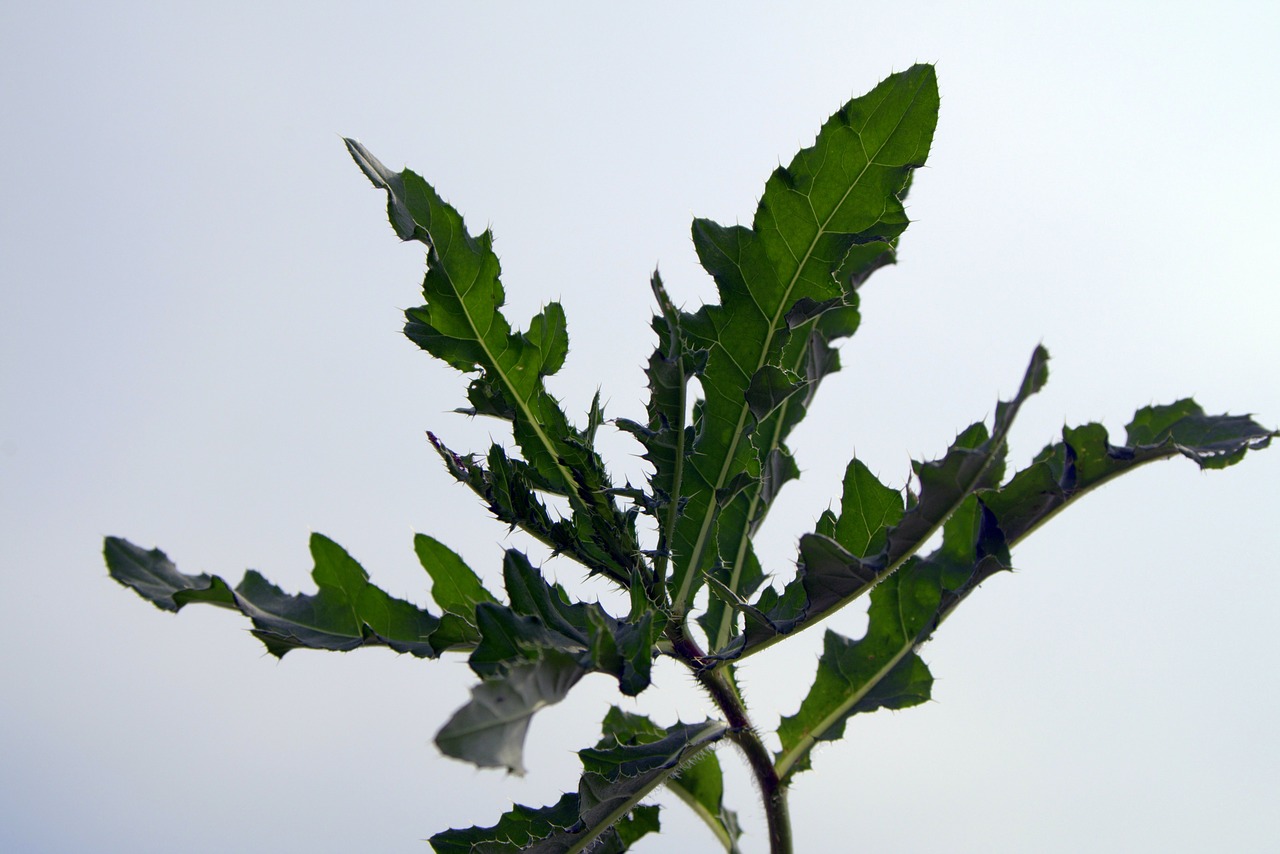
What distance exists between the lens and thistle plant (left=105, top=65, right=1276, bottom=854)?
1.46m

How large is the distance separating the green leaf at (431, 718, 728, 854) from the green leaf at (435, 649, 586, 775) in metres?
0.49


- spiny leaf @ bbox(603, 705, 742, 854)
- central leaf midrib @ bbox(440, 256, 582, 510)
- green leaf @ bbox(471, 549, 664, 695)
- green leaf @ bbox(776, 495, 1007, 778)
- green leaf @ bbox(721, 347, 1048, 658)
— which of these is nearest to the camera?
green leaf @ bbox(471, 549, 664, 695)

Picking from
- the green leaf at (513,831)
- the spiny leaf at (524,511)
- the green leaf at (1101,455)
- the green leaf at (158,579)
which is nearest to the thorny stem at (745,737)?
the spiny leaf at (524,511)

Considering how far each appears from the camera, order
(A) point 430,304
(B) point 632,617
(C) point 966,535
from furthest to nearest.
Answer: (A) point 430,304 < (C) point 966,535 < (B) point 632,617

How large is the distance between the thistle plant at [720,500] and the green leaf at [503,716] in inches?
11.7

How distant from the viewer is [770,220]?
1685 millimetres

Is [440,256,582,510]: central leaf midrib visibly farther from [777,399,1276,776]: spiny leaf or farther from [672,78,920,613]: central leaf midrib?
[777,399,1276,776]: spiny leaf

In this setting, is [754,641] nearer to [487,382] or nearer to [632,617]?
[632,617]

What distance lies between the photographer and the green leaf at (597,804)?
1507 millimetres

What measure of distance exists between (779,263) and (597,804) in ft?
3.10

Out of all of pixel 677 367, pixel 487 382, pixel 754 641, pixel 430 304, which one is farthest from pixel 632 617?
pixel 430 304

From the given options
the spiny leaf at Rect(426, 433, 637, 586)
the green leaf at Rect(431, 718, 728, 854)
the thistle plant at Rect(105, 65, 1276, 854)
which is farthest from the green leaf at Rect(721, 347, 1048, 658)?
the spiny leaf at Rect(426, 433, 637, 586)

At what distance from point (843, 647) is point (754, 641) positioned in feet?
0.97

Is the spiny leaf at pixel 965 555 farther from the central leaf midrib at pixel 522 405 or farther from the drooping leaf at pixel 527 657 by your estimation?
the central leaf midrib at pixel 522 405
